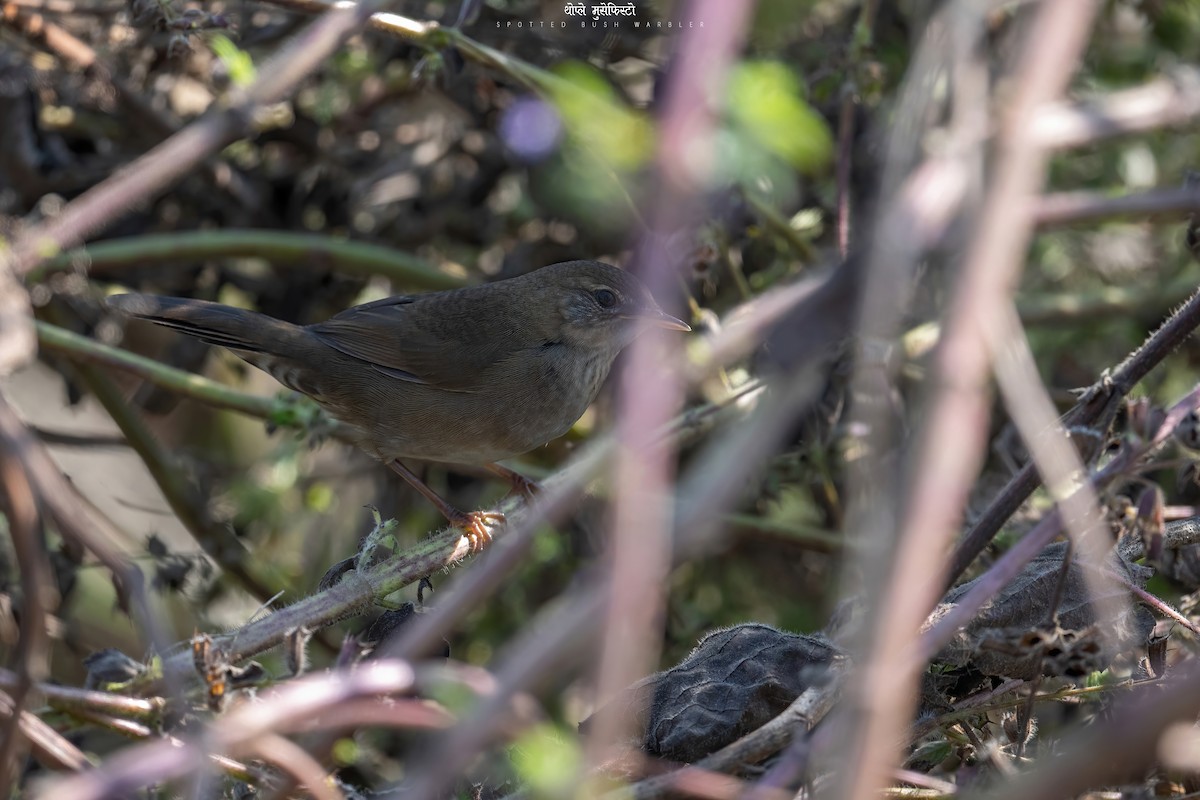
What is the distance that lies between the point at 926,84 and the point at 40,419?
608 cm

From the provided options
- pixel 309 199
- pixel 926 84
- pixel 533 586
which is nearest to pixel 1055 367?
pixel 533 586

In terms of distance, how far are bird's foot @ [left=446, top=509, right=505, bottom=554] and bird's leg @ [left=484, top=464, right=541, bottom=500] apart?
0.47 feet

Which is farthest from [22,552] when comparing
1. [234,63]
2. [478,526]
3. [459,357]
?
[459,357]

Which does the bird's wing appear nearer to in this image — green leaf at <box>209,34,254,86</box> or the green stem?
the green stem

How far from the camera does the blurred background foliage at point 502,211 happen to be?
→ 4.51 m

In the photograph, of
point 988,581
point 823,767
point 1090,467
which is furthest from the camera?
point 1090,467

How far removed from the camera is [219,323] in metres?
4.29

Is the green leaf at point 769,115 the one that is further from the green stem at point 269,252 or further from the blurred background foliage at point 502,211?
the green stem at point 269,252

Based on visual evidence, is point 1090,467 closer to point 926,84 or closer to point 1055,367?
point 926,84

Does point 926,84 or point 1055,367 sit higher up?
point 926,84

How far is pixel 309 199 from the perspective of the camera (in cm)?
519

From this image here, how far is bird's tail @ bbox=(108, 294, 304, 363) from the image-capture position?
4098 mm

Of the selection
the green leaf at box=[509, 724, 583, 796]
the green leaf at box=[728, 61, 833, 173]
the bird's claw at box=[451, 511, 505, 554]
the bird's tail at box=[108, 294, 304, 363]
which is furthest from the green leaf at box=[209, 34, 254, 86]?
the green leaf at box=[509, 724, 583, 796]

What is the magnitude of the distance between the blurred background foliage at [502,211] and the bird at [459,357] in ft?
0.93
